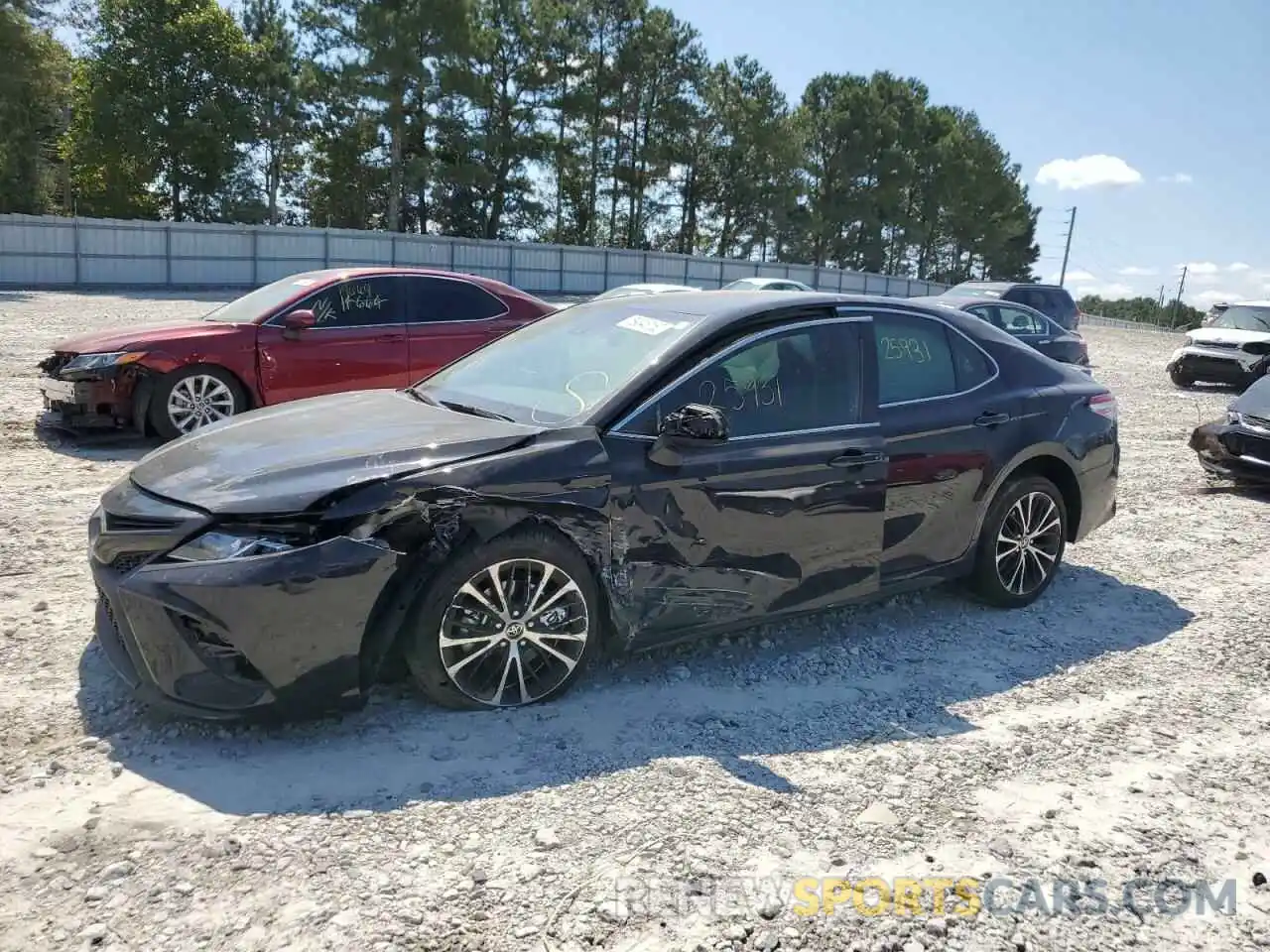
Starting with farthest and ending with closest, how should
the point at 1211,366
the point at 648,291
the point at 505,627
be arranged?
the point at 1211,366, the point at 648,291, the point at 505,627

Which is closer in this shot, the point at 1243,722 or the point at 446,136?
the point at 1243,722

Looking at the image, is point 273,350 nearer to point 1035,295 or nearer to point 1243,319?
point 1035,295

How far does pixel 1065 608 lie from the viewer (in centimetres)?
544

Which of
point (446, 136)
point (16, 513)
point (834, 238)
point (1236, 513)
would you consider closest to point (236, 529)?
point (16, 513)

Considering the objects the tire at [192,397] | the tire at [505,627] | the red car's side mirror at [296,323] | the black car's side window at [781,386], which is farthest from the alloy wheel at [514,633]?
the red car's side mirror at [296,323]

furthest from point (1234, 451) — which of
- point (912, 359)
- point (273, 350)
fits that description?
point (273, 350)

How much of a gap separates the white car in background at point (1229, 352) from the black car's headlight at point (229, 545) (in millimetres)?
18846

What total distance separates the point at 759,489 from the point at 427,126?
40464 millimetres

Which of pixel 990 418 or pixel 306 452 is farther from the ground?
pixel 990 418

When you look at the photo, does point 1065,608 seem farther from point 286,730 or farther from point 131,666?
point 131,666

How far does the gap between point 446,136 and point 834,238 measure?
2723cm

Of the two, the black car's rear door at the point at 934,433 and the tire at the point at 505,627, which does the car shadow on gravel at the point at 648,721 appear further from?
the black car's rear door at the point at 934,433

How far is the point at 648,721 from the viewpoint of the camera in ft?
12.5

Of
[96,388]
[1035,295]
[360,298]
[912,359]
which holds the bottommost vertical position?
[96,388]
